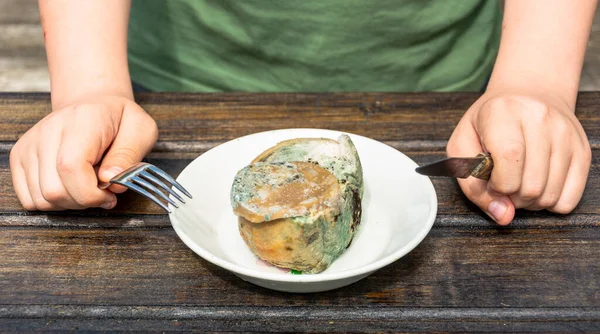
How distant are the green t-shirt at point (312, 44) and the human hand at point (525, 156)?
478 mm

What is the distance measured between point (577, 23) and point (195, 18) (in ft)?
2.62

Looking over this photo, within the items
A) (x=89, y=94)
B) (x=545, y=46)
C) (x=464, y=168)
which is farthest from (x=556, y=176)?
(x=89, y=94)

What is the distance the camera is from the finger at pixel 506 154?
92cm

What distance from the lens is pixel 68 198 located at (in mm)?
969

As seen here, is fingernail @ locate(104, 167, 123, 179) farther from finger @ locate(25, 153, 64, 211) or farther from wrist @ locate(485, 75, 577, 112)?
wrist @ locate(485, 75, 577, 112)

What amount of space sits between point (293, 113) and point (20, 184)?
20.4 inches

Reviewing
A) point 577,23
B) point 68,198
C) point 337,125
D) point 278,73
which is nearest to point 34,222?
point 68,198

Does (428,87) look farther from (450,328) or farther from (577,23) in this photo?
(450,328)

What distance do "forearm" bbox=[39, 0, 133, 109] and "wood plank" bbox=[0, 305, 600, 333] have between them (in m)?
0.47

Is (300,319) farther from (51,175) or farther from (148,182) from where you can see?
(51,175)

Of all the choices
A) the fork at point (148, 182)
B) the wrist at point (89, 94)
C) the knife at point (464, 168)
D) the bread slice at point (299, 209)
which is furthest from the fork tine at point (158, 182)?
the knife at point (464, 168)

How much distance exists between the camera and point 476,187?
1.00 metres

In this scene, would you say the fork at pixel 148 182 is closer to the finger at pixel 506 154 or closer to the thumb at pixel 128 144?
the thumb at pixel 128 144

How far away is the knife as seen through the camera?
36.3 inches
